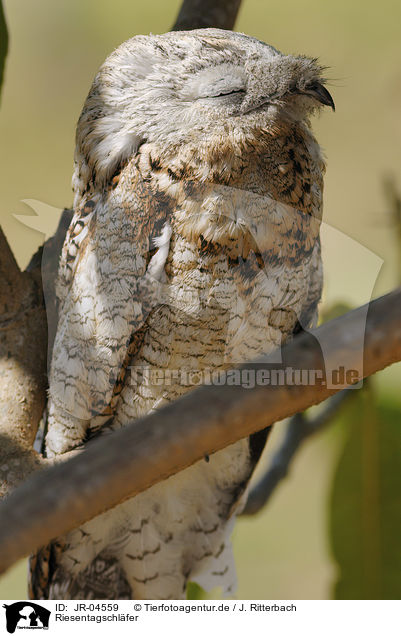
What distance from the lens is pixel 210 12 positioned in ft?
4.05

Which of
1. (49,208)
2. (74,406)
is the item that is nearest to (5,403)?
(74,406)

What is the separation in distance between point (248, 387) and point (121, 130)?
538mm

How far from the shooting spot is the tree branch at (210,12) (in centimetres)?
122

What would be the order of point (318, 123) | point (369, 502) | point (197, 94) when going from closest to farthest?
point (197, 94), point (318, 123), point (369, 502)

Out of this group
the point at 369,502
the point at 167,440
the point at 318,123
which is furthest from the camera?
the point at 369,502

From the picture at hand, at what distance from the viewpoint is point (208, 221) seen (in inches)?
34.6

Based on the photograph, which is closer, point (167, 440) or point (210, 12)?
point (167, 440)

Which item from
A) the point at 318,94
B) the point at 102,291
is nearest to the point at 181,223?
the point at 102,291

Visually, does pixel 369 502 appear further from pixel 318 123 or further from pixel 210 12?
pixel 210 12
